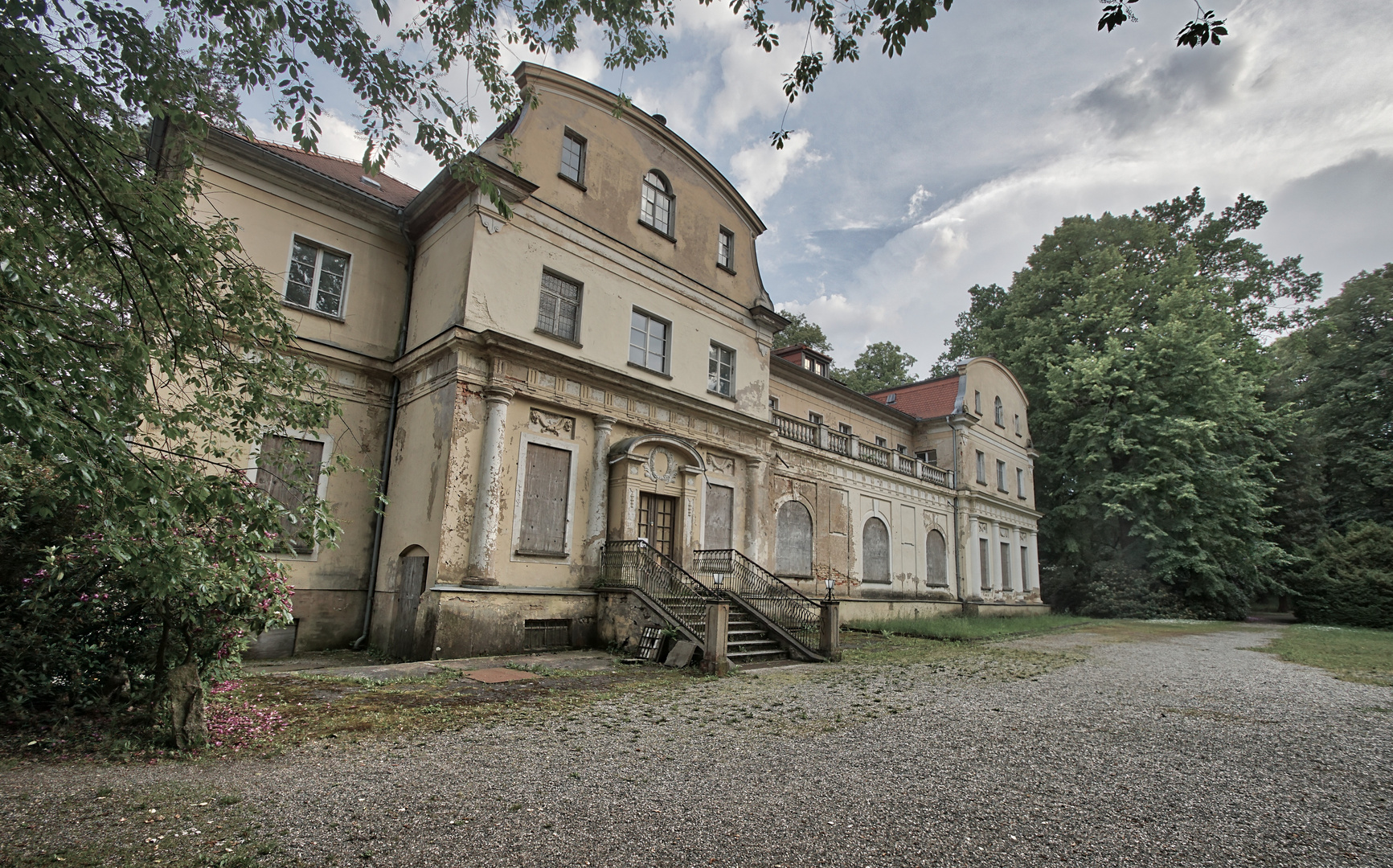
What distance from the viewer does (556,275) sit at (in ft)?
47.6

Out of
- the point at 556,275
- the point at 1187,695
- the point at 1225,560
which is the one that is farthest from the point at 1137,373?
the point at 556,275

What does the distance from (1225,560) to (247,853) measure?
122 ft

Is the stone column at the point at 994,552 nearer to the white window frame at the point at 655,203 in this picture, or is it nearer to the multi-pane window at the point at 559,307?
the white window frame at the point at 655,203

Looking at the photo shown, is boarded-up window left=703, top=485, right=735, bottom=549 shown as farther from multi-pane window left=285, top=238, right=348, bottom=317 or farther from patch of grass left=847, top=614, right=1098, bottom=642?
multi-pane window left=285, top=238, right=348, bottom=317

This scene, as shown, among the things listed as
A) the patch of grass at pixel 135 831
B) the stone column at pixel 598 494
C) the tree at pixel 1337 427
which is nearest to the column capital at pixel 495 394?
the stone column at pixel 598 494

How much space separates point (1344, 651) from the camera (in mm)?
16906

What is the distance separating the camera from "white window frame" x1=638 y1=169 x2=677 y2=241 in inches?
651

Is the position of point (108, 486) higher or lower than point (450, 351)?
lower

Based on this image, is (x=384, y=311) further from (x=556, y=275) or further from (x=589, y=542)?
(x=589, y=542)

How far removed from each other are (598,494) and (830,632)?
5228mm

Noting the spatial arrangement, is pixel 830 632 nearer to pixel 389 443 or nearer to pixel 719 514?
pixel 719 514

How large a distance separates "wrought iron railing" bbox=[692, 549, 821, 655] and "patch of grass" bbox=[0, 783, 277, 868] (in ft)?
33.9

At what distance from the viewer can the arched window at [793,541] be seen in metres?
20.5

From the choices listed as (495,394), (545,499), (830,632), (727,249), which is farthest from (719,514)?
(727,249)
